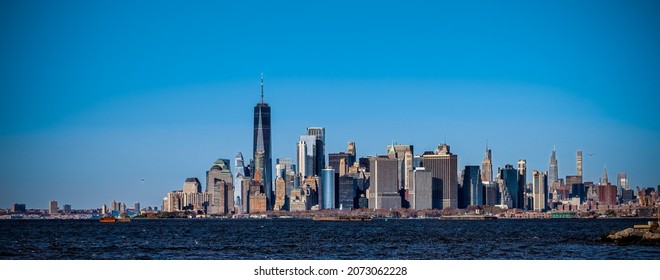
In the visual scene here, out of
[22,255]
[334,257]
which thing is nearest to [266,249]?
[334,257]

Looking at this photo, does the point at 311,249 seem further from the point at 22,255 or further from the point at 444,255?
the point at 22,255
